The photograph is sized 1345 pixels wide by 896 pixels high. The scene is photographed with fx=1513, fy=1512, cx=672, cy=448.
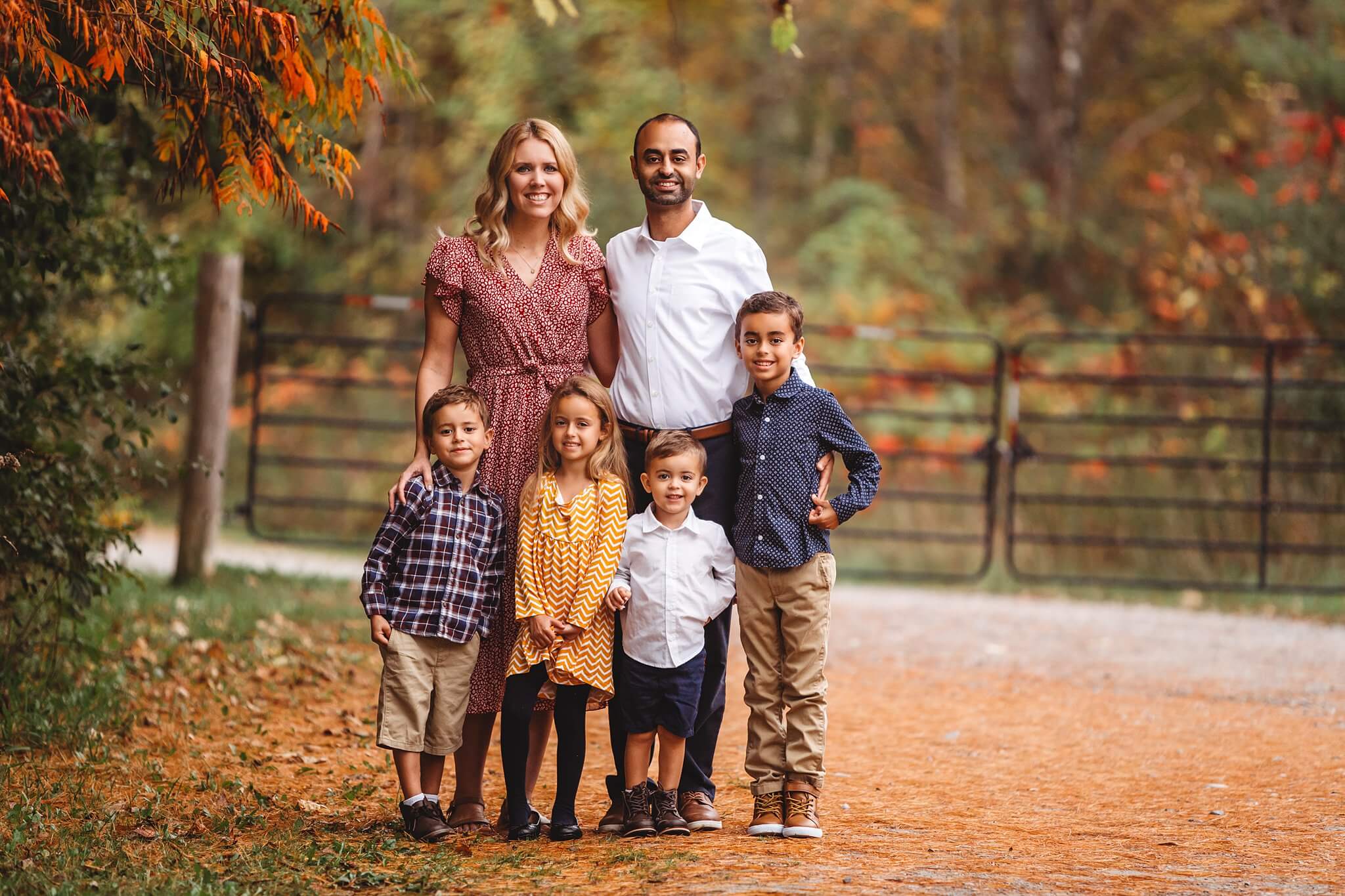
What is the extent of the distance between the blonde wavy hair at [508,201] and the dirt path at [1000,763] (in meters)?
1.74

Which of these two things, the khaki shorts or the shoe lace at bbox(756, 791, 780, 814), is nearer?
the khaki shorts

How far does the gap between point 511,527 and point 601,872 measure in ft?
3.40

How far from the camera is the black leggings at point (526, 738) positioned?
14.2ft

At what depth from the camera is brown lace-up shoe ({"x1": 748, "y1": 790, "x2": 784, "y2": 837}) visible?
4.39m

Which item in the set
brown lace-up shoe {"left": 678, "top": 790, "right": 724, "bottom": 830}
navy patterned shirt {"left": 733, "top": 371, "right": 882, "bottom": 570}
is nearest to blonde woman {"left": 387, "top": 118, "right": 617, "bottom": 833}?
brown lace-up shoe {"left": 678, "top": 790, "right": 724, "bottom": 830}

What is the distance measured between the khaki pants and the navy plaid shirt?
0.77 metres

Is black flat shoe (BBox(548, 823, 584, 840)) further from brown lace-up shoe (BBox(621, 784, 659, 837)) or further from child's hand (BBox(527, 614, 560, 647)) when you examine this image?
child's hand (BBox(527, 614, 560, 647))

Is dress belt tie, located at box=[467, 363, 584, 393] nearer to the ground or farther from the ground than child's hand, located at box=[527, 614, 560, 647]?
farther from the ground

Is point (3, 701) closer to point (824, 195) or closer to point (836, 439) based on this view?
point (836, 439)

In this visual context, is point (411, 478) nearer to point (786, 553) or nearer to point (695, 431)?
point (695, 431)

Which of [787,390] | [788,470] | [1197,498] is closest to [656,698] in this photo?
[788,470]

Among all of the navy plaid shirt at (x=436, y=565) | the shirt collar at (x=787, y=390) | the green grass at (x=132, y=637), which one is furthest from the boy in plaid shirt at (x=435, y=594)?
the green grass at (x=132, y=637)

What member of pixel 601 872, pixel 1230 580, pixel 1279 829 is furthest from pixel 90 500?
pixel 1230 580

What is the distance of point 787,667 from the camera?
4496 millimetres
